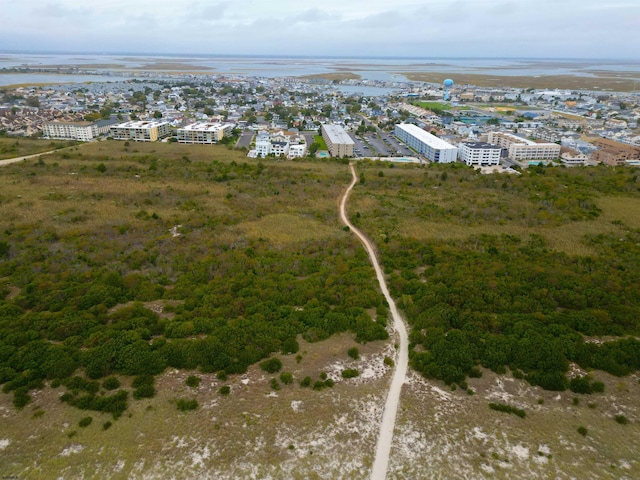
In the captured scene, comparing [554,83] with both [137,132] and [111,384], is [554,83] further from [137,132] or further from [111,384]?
[111,384]

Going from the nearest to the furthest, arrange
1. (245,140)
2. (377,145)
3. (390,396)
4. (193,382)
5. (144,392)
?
(144,392) → (390,396) → (193,382) → (245,140) → (377,145)

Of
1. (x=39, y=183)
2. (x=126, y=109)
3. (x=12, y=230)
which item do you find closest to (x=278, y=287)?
(x=12, y=230)

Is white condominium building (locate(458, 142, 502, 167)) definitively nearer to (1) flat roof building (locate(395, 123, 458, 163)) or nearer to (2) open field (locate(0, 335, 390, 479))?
(1) flat roof building (locate(395, 123, 458, 163))

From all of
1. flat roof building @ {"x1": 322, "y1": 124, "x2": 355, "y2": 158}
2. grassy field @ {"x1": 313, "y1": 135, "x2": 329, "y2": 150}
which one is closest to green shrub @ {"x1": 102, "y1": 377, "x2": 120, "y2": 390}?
flat roof building @ {"x1": 322, "y1": 124, "x2": 355, "y2": 158}

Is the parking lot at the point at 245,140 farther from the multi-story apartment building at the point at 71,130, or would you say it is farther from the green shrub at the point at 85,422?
the green shrub at the point at 85,422

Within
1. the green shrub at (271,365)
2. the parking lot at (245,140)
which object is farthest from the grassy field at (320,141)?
the green shrub at (271,365)

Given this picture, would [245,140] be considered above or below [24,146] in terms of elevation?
below

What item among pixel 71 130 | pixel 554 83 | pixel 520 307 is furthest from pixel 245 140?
pixel 554 83
